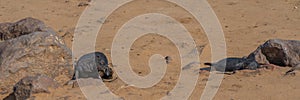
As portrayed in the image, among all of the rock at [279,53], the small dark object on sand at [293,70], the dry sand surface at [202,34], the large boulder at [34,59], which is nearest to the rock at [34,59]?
the large boulder at [34,59]

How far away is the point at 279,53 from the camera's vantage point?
5.52 meters

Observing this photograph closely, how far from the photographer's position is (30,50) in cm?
531

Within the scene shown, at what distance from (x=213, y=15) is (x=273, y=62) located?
3051mm

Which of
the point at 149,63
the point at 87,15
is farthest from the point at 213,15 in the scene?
the point at 149,63

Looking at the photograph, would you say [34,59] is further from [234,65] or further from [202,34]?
[202,34]

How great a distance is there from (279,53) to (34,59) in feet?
7.41

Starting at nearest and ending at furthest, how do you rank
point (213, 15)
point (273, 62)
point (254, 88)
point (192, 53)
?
point (254, 88)
point (273, 62)
point (192, 53)
point (213, 15)

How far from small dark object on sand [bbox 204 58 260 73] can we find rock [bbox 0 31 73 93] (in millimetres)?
1424

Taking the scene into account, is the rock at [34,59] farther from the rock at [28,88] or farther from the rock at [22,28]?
the rock at [22,28]

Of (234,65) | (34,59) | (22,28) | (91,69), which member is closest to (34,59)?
(34,59)

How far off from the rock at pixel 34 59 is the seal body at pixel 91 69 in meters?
0.11

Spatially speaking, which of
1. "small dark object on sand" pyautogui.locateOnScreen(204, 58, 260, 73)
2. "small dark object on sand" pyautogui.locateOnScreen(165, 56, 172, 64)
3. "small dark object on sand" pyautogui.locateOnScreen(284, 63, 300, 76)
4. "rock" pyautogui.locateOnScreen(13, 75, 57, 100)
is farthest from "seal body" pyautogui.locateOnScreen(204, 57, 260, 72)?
"rock" pyautogui.locateOnScreen(13, 75, 57, 100)

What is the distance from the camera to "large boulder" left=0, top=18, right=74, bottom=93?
5.28m

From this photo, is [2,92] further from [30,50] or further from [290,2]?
[290,2]
